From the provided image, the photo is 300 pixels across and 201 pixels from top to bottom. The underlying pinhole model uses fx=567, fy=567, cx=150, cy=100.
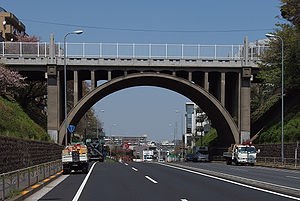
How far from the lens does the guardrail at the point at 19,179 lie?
55.2 ft

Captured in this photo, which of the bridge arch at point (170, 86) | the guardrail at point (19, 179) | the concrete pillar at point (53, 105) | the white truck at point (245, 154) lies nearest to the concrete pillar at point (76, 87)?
the bridge arch at point (170, 86)

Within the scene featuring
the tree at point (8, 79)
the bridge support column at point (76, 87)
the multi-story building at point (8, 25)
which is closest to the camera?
the tree at point (8, 79)

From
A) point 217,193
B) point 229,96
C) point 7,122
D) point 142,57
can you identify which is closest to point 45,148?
point 7,122

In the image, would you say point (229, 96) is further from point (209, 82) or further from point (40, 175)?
point (40, 175)

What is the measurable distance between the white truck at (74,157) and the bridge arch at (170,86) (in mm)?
27630

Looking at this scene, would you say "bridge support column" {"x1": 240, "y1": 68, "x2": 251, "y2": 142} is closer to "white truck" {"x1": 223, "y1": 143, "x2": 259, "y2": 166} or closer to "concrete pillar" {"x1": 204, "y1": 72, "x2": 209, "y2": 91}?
"concrete pillar" {"x1": 204, "y1": 72, "x2": 209, "y2": 91}

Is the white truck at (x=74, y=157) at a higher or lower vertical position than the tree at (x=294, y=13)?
lower

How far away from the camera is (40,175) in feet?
88.7

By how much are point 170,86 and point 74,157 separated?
128ft

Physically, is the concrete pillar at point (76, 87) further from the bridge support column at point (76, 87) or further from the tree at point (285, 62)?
the tree at point (285, 62)

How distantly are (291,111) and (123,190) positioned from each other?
148 ft

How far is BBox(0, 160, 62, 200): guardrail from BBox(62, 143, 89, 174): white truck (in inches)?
204

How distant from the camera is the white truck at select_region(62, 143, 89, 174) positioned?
A: 36.4 metres

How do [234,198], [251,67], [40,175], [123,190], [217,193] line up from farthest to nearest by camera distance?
[251,67] → [40,175] → [123,190] → [217,193] → [234,198]
